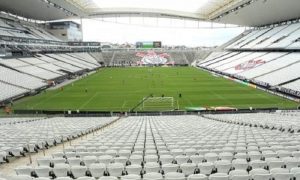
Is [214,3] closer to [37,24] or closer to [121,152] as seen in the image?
[37,24]

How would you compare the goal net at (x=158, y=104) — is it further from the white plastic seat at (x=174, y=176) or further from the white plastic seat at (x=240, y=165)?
the white plastic seat at (x=174, y=176)

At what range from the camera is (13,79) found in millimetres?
55031

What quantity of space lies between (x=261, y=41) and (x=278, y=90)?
144ft

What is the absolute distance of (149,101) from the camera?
47750 millimetres

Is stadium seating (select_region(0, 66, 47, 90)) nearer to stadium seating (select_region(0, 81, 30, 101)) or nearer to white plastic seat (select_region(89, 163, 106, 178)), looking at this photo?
stadium seating (select_region(0, 81, 30, 101))

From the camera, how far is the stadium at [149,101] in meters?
10.2

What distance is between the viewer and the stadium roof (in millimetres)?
81625

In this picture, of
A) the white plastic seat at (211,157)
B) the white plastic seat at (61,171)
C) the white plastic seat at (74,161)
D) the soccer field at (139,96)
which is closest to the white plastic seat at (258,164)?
the white plastic seat at (211,157)

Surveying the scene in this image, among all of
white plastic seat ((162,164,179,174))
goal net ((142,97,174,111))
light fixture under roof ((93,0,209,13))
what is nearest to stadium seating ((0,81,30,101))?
goal net ((142,97,174,111))

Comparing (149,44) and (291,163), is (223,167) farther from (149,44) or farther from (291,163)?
(149,44)

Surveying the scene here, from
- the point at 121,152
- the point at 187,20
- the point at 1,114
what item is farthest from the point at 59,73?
the point at 187,20

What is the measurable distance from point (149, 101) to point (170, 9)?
83802mm

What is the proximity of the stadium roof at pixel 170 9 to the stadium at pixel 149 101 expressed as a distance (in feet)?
1.53

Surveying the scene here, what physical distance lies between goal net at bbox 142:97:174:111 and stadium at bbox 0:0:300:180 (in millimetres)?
256
